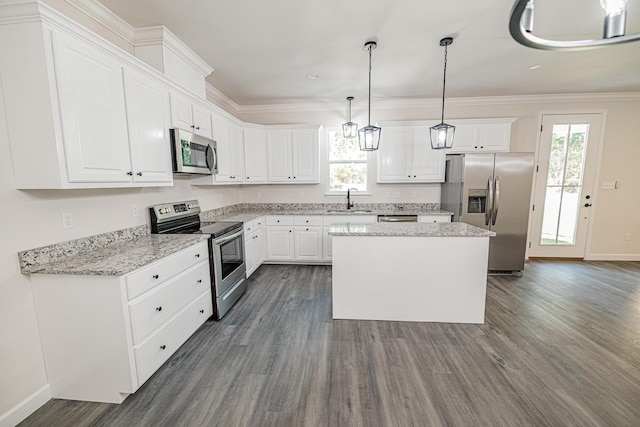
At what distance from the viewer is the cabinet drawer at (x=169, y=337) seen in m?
1.72

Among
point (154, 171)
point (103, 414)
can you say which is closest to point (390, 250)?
point (154, 171)

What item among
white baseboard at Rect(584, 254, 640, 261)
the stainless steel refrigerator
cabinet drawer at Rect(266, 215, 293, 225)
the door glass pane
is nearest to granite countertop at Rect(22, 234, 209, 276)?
cabinet drawer at Rect(266, 215, 293, 225)

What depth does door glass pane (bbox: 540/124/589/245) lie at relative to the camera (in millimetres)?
4324

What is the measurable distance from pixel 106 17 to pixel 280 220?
119 inches

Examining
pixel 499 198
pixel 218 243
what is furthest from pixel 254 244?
pixel 499 198

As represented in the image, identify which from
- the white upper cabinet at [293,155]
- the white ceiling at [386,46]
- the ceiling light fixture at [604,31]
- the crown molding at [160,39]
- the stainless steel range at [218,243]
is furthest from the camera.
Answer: the white upper cabinet at [293,155]

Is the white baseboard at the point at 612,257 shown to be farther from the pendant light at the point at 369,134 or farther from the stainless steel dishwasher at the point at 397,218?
the pendant light at the point at 369,134

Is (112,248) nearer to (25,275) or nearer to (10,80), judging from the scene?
(25,275)

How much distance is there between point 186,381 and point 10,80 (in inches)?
84.1

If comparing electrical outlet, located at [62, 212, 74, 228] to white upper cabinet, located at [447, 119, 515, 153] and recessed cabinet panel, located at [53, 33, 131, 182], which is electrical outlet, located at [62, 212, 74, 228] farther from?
white upper cabinet, located at [447, 119, 515, 153]

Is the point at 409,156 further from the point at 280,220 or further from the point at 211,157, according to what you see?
the point at 211,157

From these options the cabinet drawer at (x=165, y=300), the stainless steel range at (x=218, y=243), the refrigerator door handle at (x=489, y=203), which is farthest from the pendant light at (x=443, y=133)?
the cabinet drawer at (x=165, y=300)

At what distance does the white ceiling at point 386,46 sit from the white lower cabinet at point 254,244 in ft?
6.67

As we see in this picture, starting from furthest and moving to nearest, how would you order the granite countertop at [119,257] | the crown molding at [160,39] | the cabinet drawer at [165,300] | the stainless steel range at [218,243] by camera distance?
the stainless steel range at [218,243] → the crown molding at [160,39] → the cabinet drawer at [165,300] → the granite countertop at [119,257]
